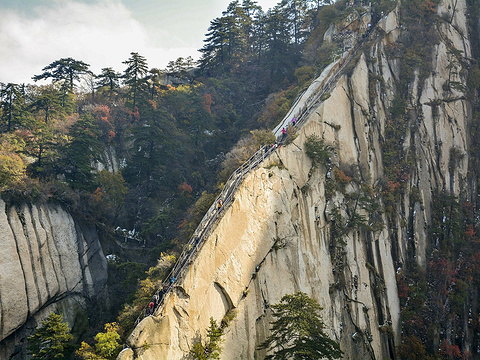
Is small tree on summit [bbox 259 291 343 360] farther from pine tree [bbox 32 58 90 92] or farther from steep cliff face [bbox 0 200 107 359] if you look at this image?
pine tree [bbox 32 58 90 92]

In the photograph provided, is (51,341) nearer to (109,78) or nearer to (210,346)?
(210,346)

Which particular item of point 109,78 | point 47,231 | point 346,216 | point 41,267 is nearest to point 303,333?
point 346,216

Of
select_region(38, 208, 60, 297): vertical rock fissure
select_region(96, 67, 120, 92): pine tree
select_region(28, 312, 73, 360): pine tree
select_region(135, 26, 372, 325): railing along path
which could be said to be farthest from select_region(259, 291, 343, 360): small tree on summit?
select_region(96, 67, 120, 92): pine tree

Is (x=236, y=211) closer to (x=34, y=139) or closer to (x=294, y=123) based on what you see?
(x=294, y=123)

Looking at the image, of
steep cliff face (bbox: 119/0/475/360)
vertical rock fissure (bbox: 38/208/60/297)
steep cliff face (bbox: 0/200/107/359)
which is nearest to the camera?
steep cliff face (bbox: 119/0/475/360)

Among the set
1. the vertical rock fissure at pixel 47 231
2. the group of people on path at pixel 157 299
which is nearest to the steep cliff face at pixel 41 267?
the vertical rock fissure at pixel 47 231

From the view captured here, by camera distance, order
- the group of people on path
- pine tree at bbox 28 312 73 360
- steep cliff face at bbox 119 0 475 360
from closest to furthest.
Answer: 1. the group of people on path
2. pine tree at bbox 28 312 73 360
3. steep cliff face at bbox 119 0 475 360

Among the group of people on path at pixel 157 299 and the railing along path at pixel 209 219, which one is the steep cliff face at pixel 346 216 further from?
the group of people on path at pixel 157 299
